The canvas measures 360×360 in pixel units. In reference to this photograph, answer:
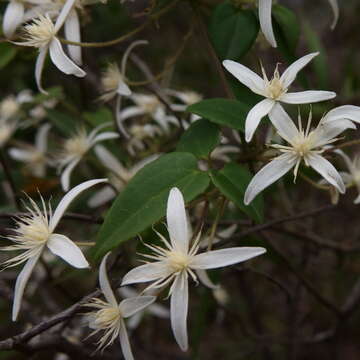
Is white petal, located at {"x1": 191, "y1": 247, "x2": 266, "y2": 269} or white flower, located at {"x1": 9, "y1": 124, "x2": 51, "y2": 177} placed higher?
white flower, located at {"x1": 9, "y1": 124, "x2": 51, "y2": 177}

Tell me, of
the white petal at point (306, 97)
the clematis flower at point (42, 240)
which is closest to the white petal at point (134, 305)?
the clematis flower at point (42, 240)

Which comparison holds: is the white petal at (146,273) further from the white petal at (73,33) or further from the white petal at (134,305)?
the white petal at (73,33)

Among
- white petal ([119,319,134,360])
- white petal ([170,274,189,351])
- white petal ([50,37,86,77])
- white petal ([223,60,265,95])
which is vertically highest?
white petal ([50,37,86,77])

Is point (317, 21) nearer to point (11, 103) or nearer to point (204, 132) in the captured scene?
point (11, 103)

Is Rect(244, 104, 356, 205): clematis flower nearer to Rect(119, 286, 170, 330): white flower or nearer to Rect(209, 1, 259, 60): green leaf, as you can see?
Rect(209, 1, 259, 60): green leaf

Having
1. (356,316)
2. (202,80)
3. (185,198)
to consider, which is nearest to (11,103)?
(185,198)

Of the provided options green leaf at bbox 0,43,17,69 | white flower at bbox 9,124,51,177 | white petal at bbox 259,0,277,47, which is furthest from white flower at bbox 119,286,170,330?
white petal at bbox 259,0,277,47
